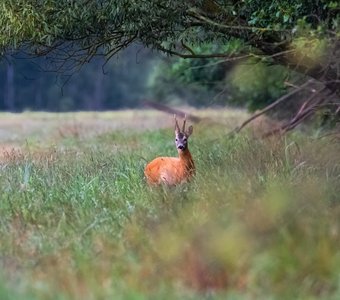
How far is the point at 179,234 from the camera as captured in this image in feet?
27.8

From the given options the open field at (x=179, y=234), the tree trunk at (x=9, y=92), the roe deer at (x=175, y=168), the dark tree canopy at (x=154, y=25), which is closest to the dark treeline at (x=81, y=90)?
the tree trunk at (x=9, y=92)

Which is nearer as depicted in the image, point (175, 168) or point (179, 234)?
point (179, 234)

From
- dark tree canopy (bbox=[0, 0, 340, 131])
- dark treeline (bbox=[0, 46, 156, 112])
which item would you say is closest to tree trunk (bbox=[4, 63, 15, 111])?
dark treeline (bbox=[0, 46, 156, 112])

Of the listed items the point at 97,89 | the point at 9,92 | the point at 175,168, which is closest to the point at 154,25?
the point at 175,168

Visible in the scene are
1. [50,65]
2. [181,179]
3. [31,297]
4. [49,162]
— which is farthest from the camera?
[50,65]

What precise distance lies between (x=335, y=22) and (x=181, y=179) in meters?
2.95

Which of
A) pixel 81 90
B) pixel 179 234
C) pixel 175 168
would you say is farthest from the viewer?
pixel 81 90

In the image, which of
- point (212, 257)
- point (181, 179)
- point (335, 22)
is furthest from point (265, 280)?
point (181, 179)

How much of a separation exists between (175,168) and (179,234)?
15.6ft

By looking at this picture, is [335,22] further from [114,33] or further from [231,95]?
[231,95]


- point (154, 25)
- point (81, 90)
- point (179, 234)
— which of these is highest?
point (154, 25)

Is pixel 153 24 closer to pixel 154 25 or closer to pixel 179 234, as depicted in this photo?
pixel 154 25

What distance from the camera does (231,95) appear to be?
1182 inches

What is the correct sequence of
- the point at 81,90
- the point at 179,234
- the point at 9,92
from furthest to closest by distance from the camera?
the point at 81,90, the point at 9,92, the point at 179,234
